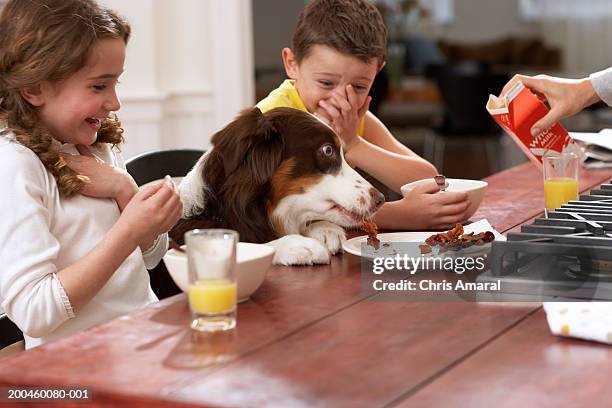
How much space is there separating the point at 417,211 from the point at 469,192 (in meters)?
0.13

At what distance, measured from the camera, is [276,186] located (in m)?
1.79

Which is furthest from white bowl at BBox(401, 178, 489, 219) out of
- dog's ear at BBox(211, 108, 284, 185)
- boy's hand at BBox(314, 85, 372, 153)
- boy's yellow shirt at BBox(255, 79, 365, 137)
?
dog's ear at BBox(211, 108, 284, 185)

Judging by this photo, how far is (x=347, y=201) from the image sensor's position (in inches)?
70.6

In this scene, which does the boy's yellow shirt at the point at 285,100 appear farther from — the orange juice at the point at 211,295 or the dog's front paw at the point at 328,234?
the orange juice at the point at 211,295

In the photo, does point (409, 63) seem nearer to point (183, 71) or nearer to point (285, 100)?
point (183, 71)

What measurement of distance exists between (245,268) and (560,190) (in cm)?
94

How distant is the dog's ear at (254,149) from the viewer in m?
1.77

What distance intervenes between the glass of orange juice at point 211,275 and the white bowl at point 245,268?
0.11 metres

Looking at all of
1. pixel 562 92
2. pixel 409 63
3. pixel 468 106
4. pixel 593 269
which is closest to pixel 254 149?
pixel 593 269

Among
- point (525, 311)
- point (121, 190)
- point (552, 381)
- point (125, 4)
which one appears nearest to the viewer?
point (552, 381)

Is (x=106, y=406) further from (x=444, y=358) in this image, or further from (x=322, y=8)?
(x=322, y=8)

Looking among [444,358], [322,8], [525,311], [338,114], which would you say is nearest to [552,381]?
[444,358]

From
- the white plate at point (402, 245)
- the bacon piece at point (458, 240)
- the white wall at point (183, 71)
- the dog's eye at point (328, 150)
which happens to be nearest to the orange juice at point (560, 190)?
the white plate at point (402, 245)

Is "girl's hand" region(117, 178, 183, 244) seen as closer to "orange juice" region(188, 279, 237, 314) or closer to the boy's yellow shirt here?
"orange juice" region(188, 279, 237, 314)
